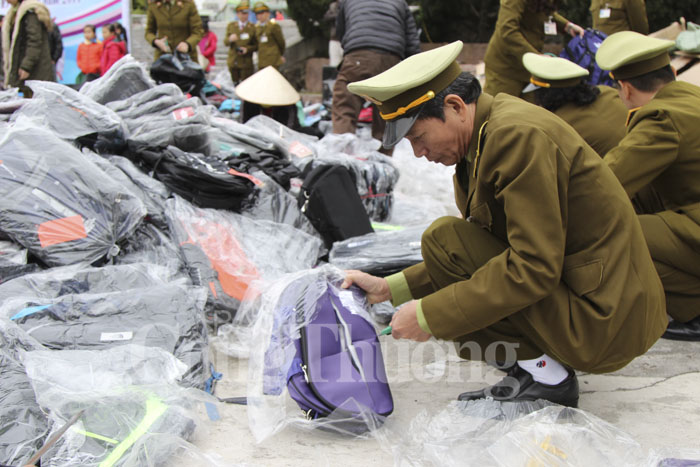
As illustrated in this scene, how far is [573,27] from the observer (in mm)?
5273

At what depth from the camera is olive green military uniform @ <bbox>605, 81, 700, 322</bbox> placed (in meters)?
2.48

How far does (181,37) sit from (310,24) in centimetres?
448

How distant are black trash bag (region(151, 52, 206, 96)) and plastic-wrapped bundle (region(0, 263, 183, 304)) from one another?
3176 millimetres

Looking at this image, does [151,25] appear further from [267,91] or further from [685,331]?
[685,331]

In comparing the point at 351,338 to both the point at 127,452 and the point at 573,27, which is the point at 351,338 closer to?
the point at 127,452

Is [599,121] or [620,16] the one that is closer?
[599,121]

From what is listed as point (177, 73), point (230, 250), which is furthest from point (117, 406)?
point (177, 73)

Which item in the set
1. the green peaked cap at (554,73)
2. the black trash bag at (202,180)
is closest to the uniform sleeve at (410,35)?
the green peaked cap at (554,73)

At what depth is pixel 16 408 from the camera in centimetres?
182

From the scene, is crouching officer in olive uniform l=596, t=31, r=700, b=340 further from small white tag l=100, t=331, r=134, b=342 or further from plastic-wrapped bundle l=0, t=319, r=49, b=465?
plastic-wrapped bundle l=0, t=319, r=49, b=465

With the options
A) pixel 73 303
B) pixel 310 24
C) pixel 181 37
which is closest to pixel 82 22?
pixel 181 37

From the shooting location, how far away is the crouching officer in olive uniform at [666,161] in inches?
97.9

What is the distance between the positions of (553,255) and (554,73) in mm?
2096

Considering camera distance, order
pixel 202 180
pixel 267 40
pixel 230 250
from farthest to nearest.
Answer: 1. pixel 267 40
2. pixel 202 180
3. pixel 230 250
